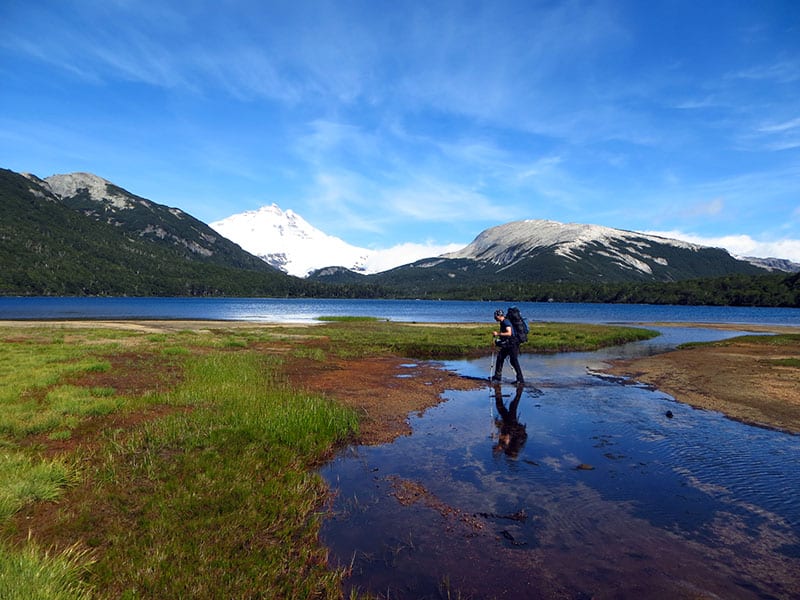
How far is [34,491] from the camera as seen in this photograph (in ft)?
31.6

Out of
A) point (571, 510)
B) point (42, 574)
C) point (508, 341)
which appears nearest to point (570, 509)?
point (571, 510)

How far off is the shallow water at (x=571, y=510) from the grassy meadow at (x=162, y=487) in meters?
1.16

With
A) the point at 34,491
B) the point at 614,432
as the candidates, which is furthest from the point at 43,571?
the point at 614,432

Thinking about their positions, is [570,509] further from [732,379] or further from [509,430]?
[732,379]

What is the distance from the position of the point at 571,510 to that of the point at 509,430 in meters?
6.87

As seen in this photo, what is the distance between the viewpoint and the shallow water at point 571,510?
832cm

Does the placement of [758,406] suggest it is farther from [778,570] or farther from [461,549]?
[461,549]

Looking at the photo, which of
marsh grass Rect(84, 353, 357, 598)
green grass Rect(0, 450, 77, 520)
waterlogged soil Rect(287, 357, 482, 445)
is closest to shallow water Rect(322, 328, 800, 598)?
marsh grass Rect(84, 353, 357, 598)

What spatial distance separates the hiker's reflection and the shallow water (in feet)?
0.37

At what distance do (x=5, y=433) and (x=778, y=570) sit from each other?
19364 mm

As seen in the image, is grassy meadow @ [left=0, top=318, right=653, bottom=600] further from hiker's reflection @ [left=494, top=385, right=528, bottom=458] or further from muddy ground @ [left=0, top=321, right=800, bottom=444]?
hiker's reflection @ [left=494, top=385, right=528, bottom=458]

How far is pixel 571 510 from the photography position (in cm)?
1107

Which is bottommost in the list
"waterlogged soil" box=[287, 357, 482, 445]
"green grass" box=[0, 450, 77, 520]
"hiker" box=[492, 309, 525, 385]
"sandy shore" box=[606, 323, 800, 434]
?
"waterlogged soil" box=[287, 357, 482, 445]

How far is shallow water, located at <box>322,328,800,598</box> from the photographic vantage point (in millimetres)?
8324
